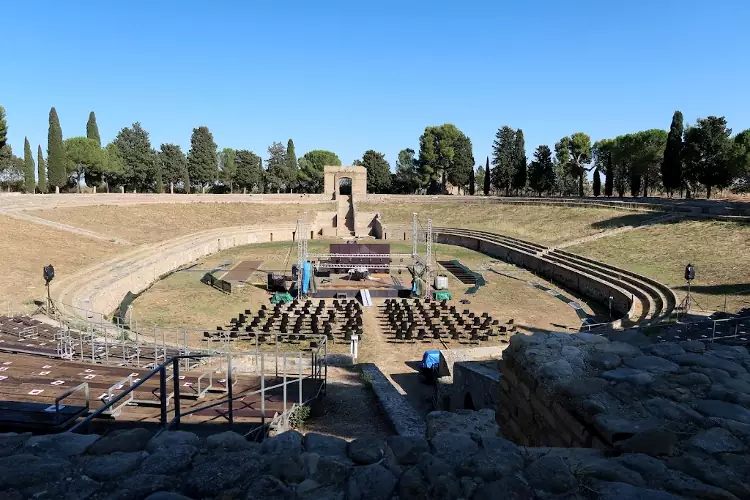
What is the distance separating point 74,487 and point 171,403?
6.17 m

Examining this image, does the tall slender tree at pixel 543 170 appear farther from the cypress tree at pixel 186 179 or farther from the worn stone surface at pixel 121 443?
the worn stone surface at pixel 121 443

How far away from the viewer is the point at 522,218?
48.7m

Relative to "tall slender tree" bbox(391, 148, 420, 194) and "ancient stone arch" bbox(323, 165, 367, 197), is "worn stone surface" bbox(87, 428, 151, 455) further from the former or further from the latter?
"tall slender tree" bbox(391, 148, 420, 194)

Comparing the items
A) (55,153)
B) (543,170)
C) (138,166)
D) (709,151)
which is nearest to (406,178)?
(543,170)

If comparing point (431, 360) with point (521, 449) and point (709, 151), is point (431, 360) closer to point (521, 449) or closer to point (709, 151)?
point (521, 449)

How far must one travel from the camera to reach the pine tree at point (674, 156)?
46188mm

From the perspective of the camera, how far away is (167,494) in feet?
8.84

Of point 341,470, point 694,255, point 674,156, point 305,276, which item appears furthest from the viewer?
point 674,156

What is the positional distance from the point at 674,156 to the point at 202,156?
60.0m

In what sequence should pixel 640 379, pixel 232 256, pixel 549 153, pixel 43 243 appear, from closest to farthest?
1. pixel 640 379
2. pixel 43 243
3. pixel 232 256
4. pixel 549 153

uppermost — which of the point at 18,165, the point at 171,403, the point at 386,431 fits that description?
the point at 18,165

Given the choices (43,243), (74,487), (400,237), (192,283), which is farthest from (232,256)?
(74,487)

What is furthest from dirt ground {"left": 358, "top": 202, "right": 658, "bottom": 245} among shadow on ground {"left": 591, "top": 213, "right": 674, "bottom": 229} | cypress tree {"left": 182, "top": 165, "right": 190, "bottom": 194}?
cypress tree {"left": 182, "top": 165, "right": 190, "bottom": 194}

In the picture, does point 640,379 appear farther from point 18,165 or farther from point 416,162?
point 18,165
